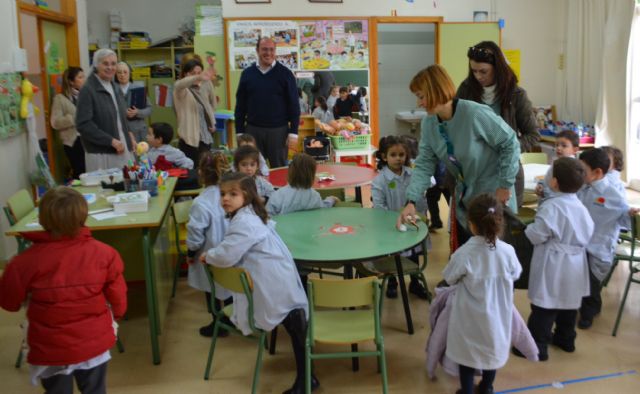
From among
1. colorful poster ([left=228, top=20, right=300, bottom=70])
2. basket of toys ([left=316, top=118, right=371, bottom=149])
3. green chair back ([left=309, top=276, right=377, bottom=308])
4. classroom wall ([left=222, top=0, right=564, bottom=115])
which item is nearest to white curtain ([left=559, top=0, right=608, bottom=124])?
classroom wall ([left=222, top=0, right=564, bottom=115])

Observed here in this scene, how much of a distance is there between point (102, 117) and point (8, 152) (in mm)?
1084

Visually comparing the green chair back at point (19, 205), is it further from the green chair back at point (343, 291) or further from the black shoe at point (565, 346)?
the black shoe at point (565, 346)

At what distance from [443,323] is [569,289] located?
77cm

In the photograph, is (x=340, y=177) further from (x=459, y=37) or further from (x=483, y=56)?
(x=459, y=37)

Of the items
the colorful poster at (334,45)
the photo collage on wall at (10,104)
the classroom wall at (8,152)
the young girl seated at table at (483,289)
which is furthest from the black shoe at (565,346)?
the colorful poster at (334,45)

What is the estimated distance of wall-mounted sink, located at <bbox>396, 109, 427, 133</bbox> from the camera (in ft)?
29.4

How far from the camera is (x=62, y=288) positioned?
219cm

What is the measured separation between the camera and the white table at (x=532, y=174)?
4.30 metres

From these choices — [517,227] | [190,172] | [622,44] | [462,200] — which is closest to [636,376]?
Answer: [517,227]

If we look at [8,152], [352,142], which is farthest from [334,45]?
[8,152]

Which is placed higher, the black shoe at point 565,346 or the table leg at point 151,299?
the table leg at point 151,299

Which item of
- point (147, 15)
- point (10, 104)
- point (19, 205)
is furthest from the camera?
point (147, 15)

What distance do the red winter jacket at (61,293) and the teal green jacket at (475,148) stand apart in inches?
65.9

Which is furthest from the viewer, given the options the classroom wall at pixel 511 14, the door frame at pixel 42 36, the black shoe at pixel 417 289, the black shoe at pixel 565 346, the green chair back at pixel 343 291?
the classroom wall at pixel 511 14
